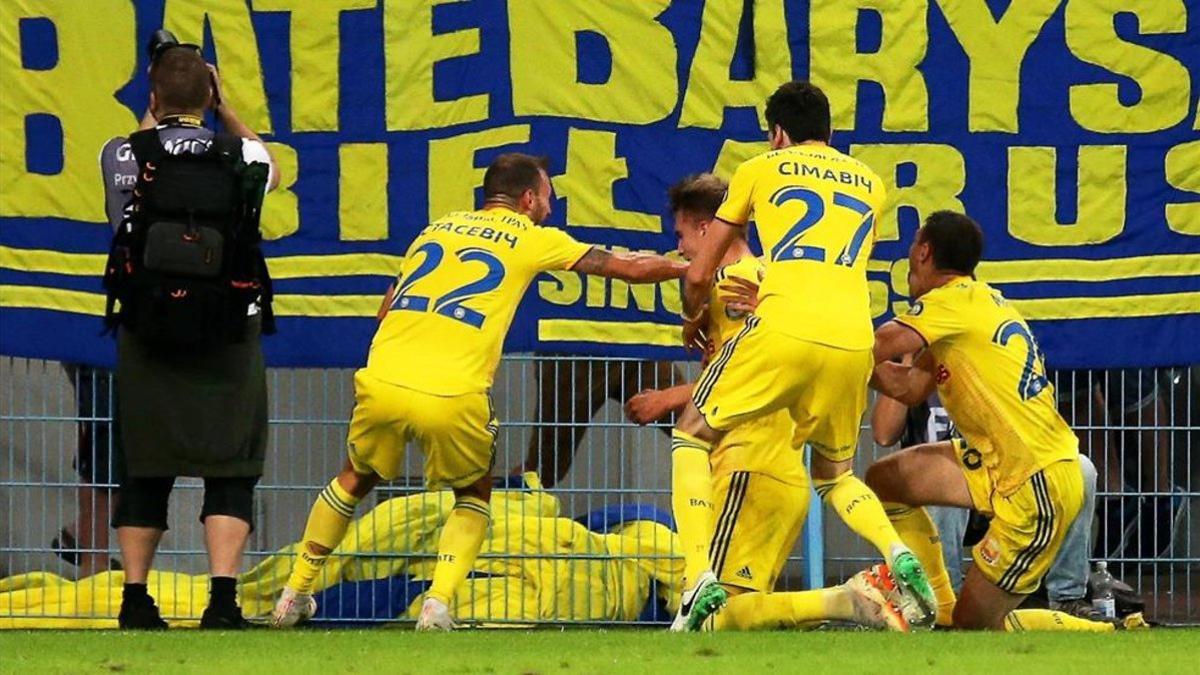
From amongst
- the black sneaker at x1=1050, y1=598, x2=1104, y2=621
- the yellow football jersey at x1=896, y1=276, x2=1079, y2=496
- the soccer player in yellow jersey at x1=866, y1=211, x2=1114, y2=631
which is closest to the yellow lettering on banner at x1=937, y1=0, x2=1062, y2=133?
the soccer player in yellow jersey at x1=866, y1=211, x2=1114, y2=631

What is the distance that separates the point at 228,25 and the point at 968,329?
3.33m

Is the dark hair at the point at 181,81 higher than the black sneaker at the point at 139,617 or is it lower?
higher

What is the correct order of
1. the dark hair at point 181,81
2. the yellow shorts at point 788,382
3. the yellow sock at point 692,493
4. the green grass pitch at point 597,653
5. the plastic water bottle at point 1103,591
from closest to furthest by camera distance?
the green grass pitch at point 597,653 → the yellow shorts at point 788,382 → the dark hair at point 181,81 → the yellow sock at point 692,493 → the plastic water bottle at point 1103,591

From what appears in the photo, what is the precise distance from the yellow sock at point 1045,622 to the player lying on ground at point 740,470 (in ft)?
2.75

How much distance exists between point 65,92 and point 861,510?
3.78 metres

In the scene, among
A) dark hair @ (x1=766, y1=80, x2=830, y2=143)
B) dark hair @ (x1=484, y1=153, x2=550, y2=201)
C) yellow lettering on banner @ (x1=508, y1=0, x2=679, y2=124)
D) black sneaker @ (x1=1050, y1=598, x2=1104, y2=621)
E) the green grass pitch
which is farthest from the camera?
yellow lettering on banner @ (x1=508, y1=0, x2=679, y2=124)

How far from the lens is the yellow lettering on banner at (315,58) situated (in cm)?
967

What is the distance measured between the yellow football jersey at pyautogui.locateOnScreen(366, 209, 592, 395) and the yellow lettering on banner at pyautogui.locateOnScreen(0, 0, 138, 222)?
6.07 ft

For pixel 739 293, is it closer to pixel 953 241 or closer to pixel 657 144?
pixel 953 241

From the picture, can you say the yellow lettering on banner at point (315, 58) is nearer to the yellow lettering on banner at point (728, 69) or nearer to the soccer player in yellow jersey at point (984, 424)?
the yellow lettering on banner at point (728, 69)

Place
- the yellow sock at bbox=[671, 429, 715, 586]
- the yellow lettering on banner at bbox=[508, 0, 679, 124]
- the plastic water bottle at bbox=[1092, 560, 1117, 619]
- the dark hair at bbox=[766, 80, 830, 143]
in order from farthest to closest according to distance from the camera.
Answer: the yellow lettering on banner at bbox=[508, 0, 679, 124]
the plastic water bottle at bbox=[1092, 560, 1117, 619]
the yellow sock at bbox=[671, 429, 715, 586]
the dark hair at bbox=[766, 80, 830, 143]

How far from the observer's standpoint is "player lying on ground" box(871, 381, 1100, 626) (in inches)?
347

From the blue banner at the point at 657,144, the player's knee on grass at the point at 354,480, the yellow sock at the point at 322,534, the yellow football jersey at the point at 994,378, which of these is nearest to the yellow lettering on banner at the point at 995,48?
the blue banner at the point at 657,144

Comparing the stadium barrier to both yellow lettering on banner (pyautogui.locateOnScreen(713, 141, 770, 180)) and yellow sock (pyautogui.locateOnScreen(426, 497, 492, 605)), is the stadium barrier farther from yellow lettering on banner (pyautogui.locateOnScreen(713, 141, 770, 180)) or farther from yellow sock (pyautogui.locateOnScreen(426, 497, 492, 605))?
yellow sock (pyautogui.locateOnScreen(426, 497, 492, 605))
